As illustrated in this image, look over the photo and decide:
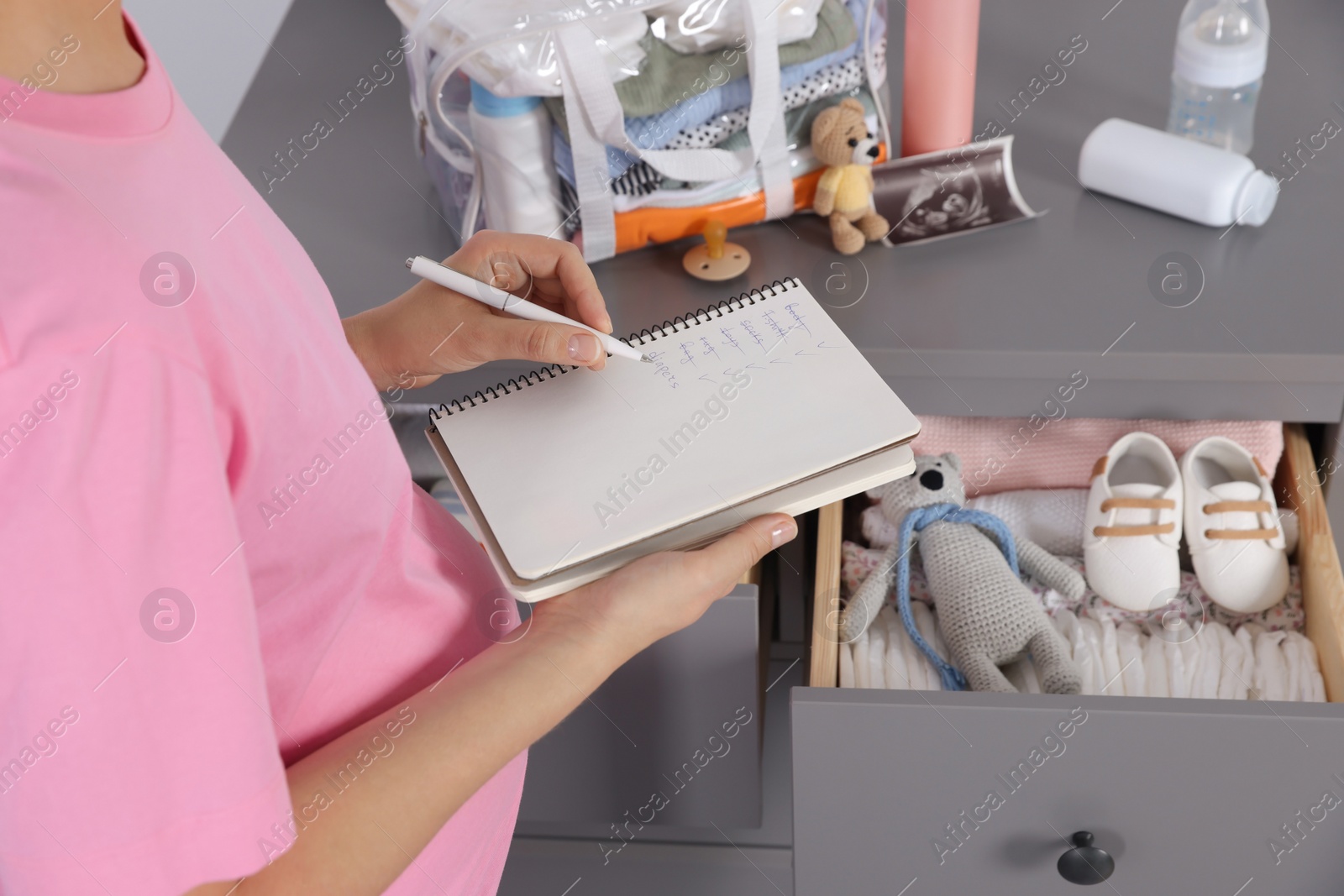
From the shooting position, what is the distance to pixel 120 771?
1.10 feet

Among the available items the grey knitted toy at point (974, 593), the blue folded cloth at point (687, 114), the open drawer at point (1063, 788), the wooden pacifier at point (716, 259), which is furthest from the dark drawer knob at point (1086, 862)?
the blue folded cloth at point (687, 114)

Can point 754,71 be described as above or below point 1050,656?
above

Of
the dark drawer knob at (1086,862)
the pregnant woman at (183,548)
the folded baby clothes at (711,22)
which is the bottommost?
the dark drawer knob at (1086,862)

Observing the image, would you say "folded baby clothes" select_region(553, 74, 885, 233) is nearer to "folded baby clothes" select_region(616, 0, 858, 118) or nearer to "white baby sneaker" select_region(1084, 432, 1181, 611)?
"folded baby clothes" select_region(616, 0, 858, 118)

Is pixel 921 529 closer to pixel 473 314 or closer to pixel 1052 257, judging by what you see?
pixel 1052 257

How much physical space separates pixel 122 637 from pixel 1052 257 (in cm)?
78

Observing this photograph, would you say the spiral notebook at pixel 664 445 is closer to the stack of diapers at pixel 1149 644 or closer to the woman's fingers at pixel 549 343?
the woman's fingers at pixel 549 343

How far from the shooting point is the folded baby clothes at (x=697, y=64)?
0.84 m

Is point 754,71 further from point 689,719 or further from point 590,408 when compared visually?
point 689,719

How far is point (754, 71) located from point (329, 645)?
56 cm

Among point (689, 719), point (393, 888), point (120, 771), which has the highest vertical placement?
point (120, 771)

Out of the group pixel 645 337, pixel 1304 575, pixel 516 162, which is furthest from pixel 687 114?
pixel 1304 575

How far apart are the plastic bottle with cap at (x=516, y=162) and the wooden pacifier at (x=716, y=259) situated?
0.39ft

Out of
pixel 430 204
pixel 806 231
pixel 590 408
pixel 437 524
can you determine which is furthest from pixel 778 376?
pixel 430 204
